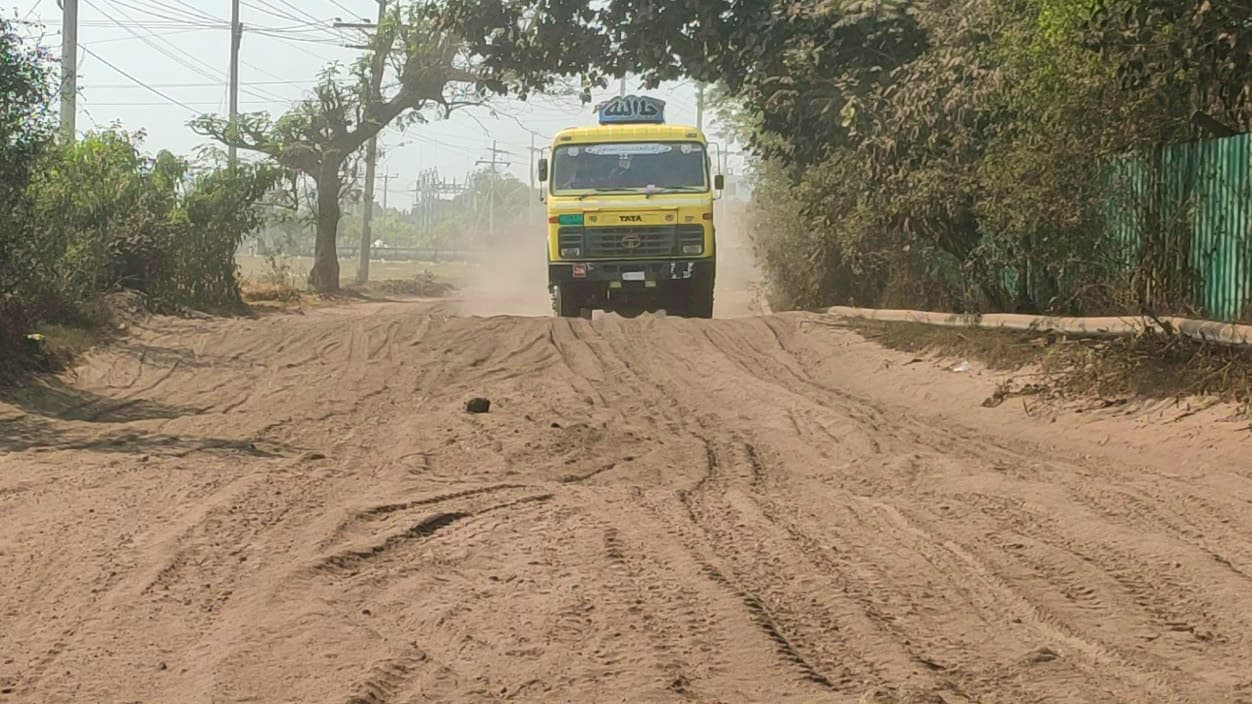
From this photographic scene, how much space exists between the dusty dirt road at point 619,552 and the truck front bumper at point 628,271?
832cm

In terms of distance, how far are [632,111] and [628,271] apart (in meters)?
2.72

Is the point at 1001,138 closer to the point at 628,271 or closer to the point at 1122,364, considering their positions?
the point at 1122,364

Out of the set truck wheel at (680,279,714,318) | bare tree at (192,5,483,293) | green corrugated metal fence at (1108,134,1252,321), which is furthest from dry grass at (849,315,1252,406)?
bare tree at (192,5,483,293)

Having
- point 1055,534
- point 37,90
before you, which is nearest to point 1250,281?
point 1055,534

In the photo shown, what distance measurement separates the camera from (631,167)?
20.4 metres

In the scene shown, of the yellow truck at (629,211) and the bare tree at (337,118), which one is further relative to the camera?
the bare tree at (337,118)

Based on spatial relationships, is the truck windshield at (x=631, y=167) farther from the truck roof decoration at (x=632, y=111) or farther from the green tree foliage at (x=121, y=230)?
the green tree foliage at (x=121, y=230)

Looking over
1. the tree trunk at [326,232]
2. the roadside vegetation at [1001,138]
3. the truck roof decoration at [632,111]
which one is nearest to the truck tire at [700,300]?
the roadside vegetation at [1001,138]

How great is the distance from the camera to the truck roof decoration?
21297mm

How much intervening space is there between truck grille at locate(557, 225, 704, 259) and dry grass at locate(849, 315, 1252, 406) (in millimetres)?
7067

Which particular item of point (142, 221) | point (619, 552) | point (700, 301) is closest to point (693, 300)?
point (700, 301)

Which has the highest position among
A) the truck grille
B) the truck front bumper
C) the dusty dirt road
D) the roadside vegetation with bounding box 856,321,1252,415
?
the truck grille

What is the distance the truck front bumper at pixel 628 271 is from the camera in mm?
20266

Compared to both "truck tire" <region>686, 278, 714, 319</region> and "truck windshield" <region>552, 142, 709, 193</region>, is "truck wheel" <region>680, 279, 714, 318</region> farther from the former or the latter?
"truck windshield" <region>552, 142, 709, 193</region>
